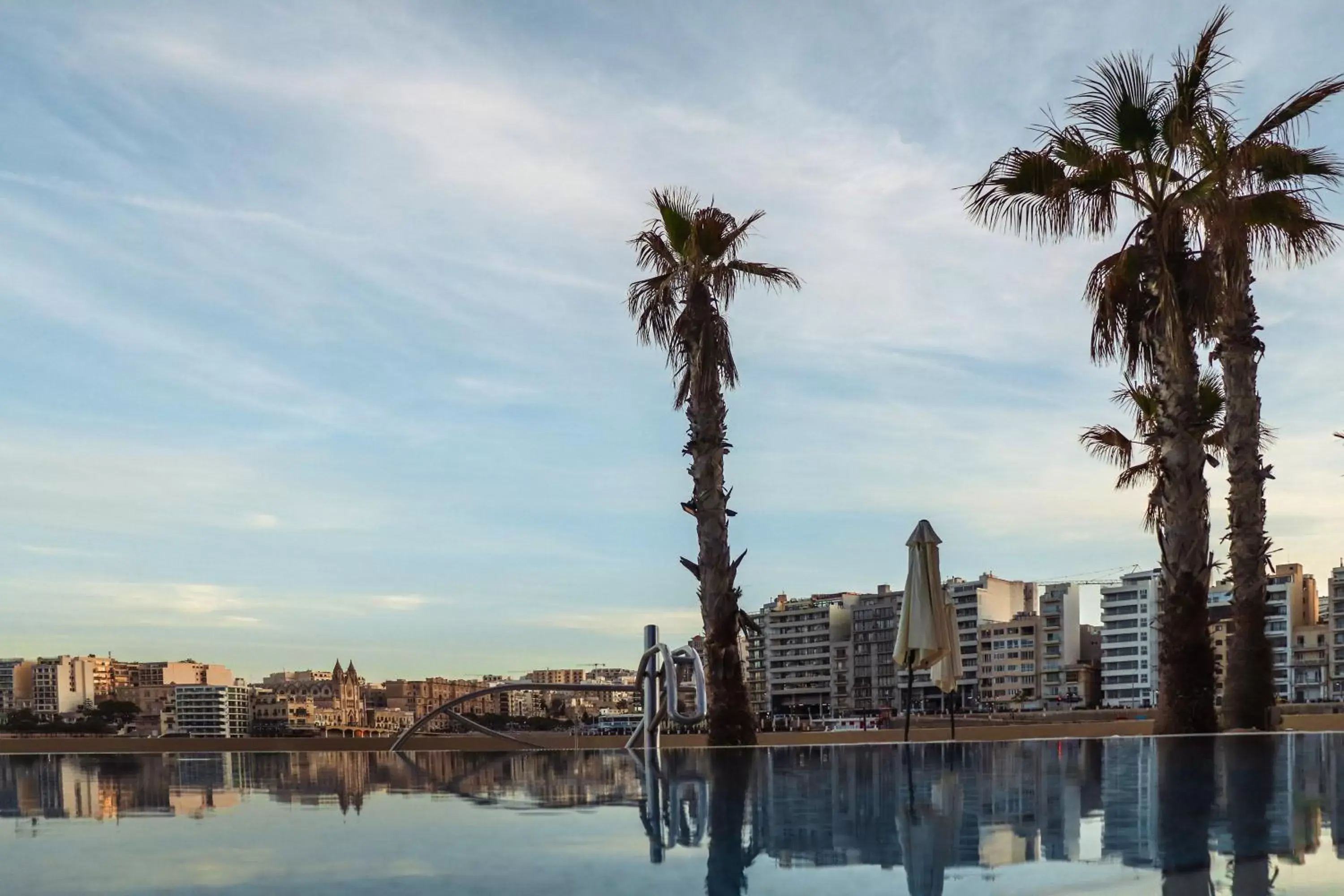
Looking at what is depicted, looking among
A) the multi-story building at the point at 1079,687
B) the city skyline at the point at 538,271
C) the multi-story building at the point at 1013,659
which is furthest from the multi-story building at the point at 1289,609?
the city skyline at the point at 538,271

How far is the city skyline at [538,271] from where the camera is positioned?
23125mm

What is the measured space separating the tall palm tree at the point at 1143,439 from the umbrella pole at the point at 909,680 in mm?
3368

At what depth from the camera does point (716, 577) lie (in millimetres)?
15508

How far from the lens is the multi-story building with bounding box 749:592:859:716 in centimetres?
18688

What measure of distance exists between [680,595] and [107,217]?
22.4 meters

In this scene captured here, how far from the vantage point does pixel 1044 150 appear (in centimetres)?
1395

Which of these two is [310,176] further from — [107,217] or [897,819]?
[897,819]

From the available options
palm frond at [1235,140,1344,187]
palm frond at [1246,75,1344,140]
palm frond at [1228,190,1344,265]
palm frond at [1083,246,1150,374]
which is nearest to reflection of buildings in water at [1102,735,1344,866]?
palm frond at [1083,246,1150,374]

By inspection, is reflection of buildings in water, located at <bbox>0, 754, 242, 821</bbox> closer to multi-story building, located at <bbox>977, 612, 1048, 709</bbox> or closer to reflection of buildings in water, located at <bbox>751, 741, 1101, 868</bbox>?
reflection of buildings in water, located at <bbox>751, 741, 1101, 868</bbox>

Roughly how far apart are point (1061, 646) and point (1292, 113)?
161744mm

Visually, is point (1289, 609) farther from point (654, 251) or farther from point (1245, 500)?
point (654, 251)

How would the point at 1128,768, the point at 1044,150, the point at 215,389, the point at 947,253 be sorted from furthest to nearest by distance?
the point at 215,389, the point at 947,253, the point at 1044,150, the point at 1128,768

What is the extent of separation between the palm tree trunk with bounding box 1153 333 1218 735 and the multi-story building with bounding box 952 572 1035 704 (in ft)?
515

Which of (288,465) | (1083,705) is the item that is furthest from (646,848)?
(1083,705)
